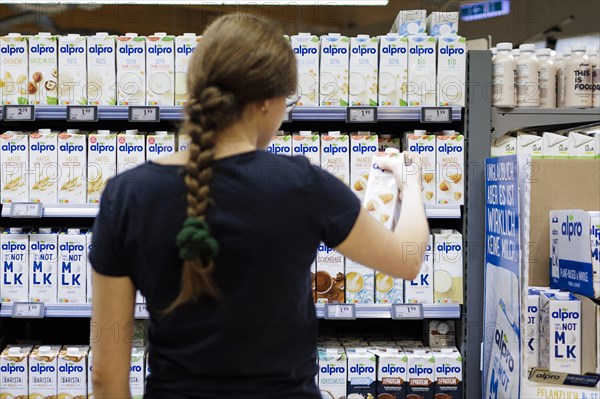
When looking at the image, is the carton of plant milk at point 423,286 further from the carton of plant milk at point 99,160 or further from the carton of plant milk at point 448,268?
the carton of plant milk at point 99,160

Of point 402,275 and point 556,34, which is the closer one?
point 402,275

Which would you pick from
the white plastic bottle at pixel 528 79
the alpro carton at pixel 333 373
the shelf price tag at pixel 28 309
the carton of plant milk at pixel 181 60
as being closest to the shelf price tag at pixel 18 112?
the carton of plant milk at pixel 181 60

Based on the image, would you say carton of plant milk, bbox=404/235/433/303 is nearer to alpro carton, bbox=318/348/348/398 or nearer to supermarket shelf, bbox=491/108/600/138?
alpro carton, bbox=318/348/348/398

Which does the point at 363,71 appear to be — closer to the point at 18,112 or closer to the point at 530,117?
the point at 530,117

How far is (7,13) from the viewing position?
239 inches

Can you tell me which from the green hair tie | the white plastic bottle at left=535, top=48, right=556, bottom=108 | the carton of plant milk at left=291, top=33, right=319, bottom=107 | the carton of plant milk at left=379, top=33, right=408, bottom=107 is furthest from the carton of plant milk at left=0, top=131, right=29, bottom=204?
the white plastic bottle at left=535, top=48, right=556, bottom=108

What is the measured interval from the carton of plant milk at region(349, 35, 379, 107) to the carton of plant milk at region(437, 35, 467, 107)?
27 centimetres

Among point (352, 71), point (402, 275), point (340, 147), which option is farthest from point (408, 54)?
point (402, 275)

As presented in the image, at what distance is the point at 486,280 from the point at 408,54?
100 cm

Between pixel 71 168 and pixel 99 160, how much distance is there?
0.12m

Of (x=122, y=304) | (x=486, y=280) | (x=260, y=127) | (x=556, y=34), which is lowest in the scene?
(x=486, y=280)

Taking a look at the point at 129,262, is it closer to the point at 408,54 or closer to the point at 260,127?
the point at 260,127

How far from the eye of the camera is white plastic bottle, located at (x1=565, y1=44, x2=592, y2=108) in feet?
9.13

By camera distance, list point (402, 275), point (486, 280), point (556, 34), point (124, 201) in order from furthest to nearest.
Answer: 1. point (556, 34)
2. point (486, 280)
3. point (402, 275)
4. point (124, 201)
